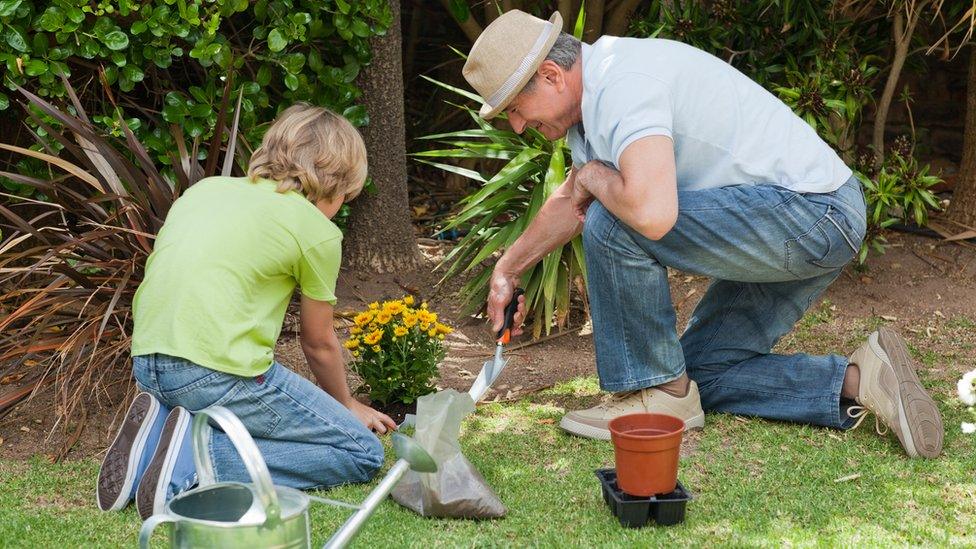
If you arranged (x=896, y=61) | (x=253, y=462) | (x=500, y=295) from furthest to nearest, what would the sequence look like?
(x=896, y=61)
(x=500, y=295)
(x=253, y=462)

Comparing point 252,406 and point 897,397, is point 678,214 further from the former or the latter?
point 252,406

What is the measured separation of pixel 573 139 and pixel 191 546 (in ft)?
5.67

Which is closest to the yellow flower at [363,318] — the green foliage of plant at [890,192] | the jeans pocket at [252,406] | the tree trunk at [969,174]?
the jeans pocket at [252,406]

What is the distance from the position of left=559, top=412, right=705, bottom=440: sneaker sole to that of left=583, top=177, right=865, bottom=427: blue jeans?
14 centimetres

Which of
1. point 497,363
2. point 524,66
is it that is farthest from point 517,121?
point 497,363

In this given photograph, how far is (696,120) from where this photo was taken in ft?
9.93

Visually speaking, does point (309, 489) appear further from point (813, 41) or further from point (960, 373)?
point (813, 41)

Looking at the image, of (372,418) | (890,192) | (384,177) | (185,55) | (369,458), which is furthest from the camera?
(384,177)

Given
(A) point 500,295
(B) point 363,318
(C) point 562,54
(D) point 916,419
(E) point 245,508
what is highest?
(C) point 562,54

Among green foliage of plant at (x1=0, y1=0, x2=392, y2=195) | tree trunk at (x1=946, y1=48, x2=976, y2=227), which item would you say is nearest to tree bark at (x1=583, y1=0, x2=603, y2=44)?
green foliage of plant at (x1=0, y1=0, x2=392, y2=195)

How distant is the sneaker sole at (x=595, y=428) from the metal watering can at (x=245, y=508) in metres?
1.14

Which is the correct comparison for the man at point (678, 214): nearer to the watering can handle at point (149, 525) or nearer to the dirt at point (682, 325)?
the dirt at point (682, 325)

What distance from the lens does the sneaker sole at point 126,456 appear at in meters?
2.79

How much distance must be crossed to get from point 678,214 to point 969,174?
2787mm
